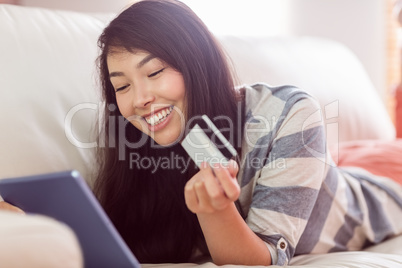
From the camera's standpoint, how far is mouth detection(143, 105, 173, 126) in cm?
106

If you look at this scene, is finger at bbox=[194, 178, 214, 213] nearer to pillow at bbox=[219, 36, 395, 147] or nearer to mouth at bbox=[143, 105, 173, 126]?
mouth at bbox=[143, 105, 173, 126]

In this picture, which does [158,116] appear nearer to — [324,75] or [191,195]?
[191,195]

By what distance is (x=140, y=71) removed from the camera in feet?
3.40

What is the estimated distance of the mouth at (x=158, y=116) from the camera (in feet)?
3.47

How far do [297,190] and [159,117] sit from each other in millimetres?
296

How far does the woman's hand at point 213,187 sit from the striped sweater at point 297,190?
25cm

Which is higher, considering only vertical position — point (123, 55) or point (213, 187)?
point (123, 55)

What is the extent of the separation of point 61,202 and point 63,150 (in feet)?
1.58

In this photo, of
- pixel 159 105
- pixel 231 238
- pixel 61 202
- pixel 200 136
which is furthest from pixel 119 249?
pixel 159 105

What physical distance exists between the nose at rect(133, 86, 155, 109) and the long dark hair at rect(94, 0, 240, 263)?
68 millimetres

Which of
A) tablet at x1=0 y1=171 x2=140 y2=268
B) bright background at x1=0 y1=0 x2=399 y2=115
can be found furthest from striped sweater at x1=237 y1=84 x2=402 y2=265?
bright background at x1=0 y1=0 x2=399 y2=115

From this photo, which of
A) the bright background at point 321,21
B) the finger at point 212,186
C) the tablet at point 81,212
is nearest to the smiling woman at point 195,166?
the finger at point 212,186

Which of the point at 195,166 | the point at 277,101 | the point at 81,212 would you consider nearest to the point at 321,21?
the point at 277,101

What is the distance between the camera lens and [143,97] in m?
1.03
